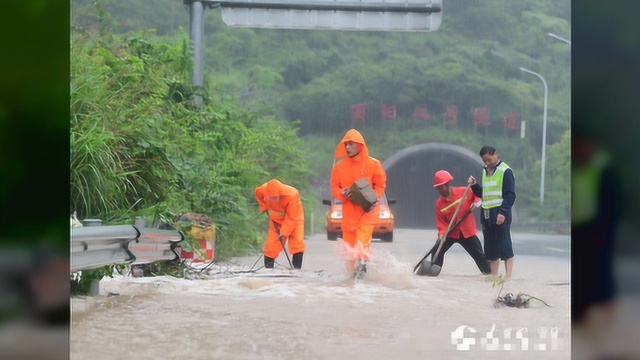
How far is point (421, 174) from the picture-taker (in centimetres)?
564

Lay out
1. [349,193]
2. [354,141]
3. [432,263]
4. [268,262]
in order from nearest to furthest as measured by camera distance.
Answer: [354,141] < [432,263] < [349,193] < [268,262]

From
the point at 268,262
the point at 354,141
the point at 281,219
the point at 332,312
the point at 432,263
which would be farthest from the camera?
the point at 281,219

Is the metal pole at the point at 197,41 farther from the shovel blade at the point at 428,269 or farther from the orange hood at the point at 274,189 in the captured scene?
the shovel blade at the point at 428,269

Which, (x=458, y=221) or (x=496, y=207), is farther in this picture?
(x=458, y=221)

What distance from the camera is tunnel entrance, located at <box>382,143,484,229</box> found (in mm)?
5543

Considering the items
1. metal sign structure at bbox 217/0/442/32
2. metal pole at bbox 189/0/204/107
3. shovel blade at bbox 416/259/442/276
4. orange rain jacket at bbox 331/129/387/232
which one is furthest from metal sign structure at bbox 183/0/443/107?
shovel blade at bbox 416/259/442/276

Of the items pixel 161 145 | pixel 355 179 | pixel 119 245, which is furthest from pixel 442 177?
pixel 119 245

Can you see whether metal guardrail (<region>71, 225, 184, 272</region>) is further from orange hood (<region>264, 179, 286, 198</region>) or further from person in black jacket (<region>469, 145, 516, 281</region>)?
person in black jacket (<region>469, 145, 516, 281</region>)

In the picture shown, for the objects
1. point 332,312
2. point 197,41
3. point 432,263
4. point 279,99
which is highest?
point 197,41

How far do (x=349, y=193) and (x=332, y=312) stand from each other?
166 centimetres

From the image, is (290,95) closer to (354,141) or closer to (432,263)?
(354,141)

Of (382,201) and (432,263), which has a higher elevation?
(382,201)

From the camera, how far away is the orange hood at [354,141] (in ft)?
18.6

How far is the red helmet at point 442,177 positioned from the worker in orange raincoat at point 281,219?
957mm
